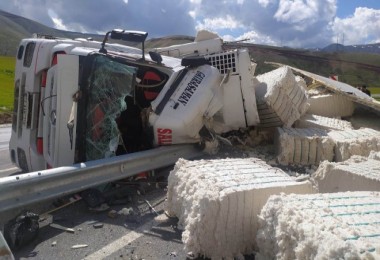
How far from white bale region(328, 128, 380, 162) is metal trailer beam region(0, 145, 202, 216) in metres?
1.94

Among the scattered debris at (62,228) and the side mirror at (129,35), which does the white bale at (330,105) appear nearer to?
the side mirror at (129,35)

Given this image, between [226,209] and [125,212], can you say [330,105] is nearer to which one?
[125,212]

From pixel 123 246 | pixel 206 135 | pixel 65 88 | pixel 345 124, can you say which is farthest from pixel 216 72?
pixel 123 246

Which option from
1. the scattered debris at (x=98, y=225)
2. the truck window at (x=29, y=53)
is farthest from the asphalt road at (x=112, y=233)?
the truck window at (x=29, y=53)

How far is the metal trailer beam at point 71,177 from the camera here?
3.28 metres

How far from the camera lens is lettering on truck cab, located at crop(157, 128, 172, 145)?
199 inches

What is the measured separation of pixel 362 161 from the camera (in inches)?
158

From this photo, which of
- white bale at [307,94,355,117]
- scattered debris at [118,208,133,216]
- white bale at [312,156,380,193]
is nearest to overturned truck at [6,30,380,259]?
white bale at [312,156,380,193]

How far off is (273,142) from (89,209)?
3191 millimetres

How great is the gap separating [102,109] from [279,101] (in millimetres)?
2617

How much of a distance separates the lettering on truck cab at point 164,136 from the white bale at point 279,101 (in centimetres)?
161

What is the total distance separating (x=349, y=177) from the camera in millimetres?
3473

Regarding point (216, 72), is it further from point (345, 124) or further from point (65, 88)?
point (345, 124)

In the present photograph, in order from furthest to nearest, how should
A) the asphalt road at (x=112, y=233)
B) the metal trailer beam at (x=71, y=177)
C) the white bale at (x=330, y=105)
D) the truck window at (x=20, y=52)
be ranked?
1. the white bale at (x=330, y=105)
2. the truck window at (x=20, y=52)
3. the metal trailer beam at (x=71, y=177)
4. the asphalt road at (x=112, y=233)
